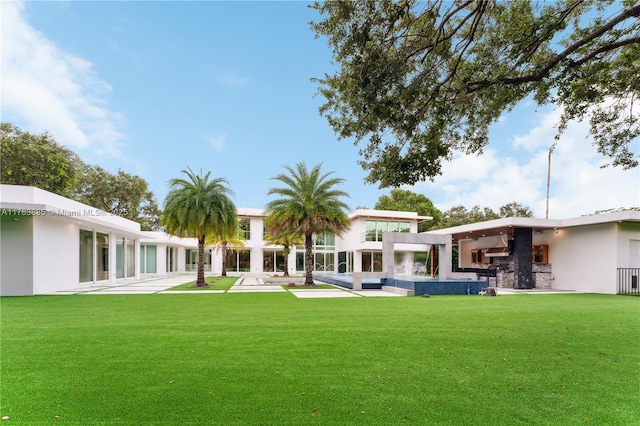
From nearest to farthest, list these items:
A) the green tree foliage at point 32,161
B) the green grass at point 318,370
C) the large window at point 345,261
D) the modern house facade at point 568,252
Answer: the green grass at point 318,370, the modern house facade at point 568,252, the green tree foliage at point 32,161, the large window at point 345,261

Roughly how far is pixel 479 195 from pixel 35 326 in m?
45.8

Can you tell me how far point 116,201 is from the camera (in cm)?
4184

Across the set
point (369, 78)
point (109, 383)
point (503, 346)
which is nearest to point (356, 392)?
point (109, 383)

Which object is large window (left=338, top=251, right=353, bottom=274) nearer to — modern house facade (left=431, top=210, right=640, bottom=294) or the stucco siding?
modern house facade (left=431, top=210, right=640, bottom=294)

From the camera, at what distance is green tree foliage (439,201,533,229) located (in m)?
42.7

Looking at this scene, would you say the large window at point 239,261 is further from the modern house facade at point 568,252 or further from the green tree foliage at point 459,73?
the green tree foliage at point 459,73

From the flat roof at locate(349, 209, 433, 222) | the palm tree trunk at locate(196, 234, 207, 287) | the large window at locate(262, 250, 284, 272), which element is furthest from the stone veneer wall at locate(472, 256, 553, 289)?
the large window at locate(262, 250, 284, 272)

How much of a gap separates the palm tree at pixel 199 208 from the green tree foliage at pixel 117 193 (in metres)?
26.6

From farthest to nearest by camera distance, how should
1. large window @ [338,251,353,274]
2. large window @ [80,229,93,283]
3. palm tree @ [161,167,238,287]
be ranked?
large window @ [338,251,353,274]
large window @ [80,229,93,283]
palm tree @ [161,167,238,287]

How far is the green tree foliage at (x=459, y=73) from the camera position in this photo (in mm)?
6750

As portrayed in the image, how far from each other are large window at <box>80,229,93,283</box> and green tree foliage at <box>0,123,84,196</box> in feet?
53.0

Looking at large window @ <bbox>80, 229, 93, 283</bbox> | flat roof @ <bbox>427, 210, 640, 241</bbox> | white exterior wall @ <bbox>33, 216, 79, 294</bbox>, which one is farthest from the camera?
large window @ <bbox>80, 229, 93, 283</bbox>

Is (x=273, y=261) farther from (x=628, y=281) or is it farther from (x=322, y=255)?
(x=628, y=281)

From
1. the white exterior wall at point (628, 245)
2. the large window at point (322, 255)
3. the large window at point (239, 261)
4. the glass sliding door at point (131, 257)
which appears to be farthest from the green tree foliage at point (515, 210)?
the glass sliding door at point (131, 257)
